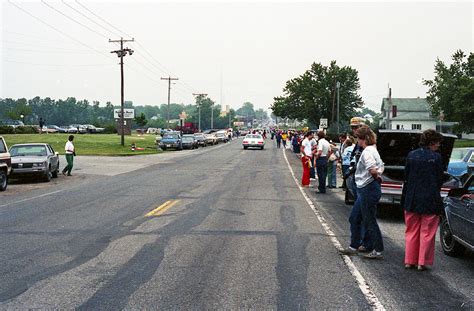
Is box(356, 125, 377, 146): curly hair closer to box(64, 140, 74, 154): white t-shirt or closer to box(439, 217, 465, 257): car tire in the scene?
box(439, 217, 465, 257): car tire

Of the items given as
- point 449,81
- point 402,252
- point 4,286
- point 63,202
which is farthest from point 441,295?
point 449,81

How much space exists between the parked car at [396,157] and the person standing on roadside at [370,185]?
12.4 ft

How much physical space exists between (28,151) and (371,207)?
53.9 ft

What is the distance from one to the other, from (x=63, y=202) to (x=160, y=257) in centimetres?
686

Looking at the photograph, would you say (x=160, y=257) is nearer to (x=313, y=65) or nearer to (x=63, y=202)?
(x=63, y=202)

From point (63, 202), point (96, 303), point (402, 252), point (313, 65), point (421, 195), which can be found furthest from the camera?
point (313, 65)

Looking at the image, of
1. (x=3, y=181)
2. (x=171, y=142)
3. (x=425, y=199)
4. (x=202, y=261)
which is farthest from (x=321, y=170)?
(x=171, y=142)

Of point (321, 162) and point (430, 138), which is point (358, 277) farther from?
point (321, 162)

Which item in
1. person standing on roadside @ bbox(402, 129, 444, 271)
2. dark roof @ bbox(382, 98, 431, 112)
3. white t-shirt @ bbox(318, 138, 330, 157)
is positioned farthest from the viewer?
dark roof @ bbox(382, 98, 431, 112)

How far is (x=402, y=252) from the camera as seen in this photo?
25.5ft

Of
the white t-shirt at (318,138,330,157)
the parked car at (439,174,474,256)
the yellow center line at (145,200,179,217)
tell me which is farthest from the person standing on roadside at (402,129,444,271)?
the white t-shirt at (318,138,330,157)

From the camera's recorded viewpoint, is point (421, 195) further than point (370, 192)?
No

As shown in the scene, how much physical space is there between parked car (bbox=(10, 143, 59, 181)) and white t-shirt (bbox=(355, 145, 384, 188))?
Answer: 49.1 ft

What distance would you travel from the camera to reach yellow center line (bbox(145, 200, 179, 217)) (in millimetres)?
10938
